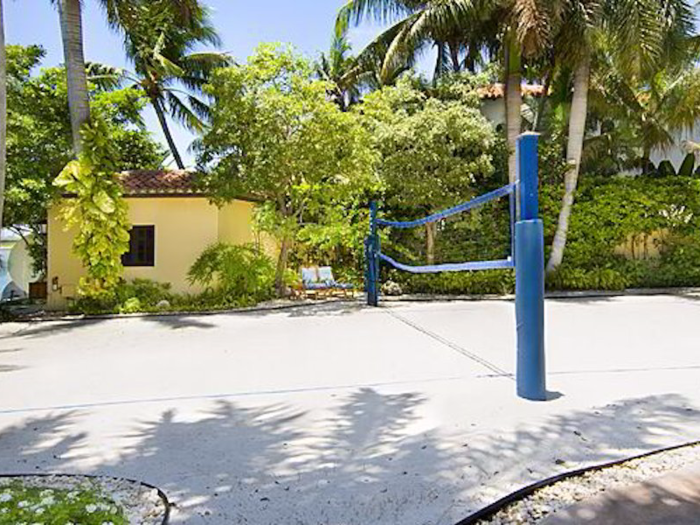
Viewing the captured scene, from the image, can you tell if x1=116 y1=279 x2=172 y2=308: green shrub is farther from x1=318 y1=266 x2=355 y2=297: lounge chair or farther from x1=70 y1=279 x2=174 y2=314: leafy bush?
x1=318 y1=266 x2=355 y2=297: lounge chair

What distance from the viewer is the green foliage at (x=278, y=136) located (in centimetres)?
1173

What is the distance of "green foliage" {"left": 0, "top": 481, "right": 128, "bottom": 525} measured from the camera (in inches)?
93.7

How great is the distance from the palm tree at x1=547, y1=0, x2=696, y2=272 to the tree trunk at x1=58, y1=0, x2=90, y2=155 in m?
12.0

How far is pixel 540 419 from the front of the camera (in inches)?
150

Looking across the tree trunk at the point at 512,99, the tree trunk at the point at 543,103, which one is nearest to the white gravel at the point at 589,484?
the tree trunk at the point at 512,99

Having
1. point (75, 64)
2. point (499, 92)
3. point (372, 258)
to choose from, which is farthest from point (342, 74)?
point (372, 258)

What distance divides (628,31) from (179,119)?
16154 mm

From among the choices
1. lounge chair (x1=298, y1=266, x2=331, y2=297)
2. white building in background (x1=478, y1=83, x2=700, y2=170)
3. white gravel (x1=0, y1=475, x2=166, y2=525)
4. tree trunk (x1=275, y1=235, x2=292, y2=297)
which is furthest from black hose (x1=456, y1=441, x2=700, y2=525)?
white building in background (x1=478, y1=83, x2=700, y2=170)

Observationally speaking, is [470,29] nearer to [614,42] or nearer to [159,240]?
[614,42]

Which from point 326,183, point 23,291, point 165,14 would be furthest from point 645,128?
point 23,291

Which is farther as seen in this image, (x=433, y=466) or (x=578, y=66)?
(x=578, y=66)

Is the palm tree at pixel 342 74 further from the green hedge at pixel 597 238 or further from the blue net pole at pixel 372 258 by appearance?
the blue net pole at pixel 372 258

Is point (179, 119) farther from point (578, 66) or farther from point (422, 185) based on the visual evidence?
point (578, 66)

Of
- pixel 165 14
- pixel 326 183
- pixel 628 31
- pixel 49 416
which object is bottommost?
pixel 49 416
